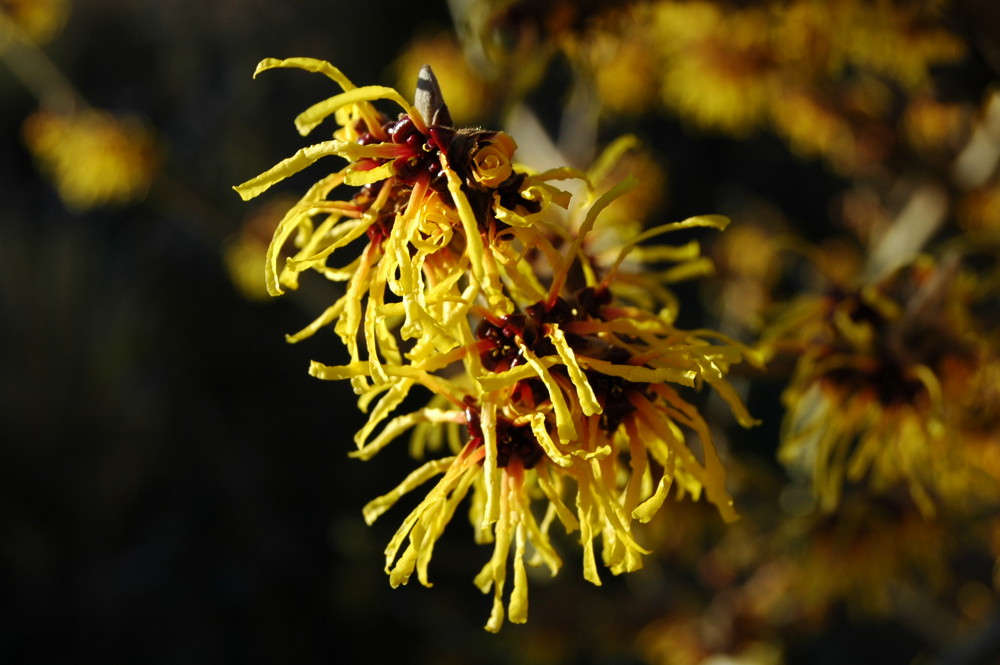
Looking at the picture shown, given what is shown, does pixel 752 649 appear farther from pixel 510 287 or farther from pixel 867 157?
pixel 510 287

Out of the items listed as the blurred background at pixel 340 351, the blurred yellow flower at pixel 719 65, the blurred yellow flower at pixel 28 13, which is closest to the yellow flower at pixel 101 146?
the blurred background at pixel 340 351

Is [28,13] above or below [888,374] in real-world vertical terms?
above

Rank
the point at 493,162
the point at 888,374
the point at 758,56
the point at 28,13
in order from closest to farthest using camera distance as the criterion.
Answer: the point at 493,162
the point at 888,374
the point at 28,13
the point at 758,56

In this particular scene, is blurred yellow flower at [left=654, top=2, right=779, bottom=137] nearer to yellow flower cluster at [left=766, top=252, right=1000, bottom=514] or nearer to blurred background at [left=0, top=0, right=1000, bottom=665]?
blurred background at [left=0, top=0, right=1000, bottom=665]

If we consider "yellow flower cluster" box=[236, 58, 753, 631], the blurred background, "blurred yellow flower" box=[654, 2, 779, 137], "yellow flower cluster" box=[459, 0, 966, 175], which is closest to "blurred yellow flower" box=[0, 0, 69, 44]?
the blurred background

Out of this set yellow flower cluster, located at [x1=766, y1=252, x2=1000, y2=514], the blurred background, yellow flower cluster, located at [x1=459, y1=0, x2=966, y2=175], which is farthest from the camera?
the blurred background

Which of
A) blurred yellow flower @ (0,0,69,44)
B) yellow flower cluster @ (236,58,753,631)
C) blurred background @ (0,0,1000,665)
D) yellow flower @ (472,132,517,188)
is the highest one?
blurred yellow flower @ (0,0,69,44)

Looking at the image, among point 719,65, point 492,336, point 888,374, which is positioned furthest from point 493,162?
point 719,65

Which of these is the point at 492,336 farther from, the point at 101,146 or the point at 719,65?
the point at 101,146
